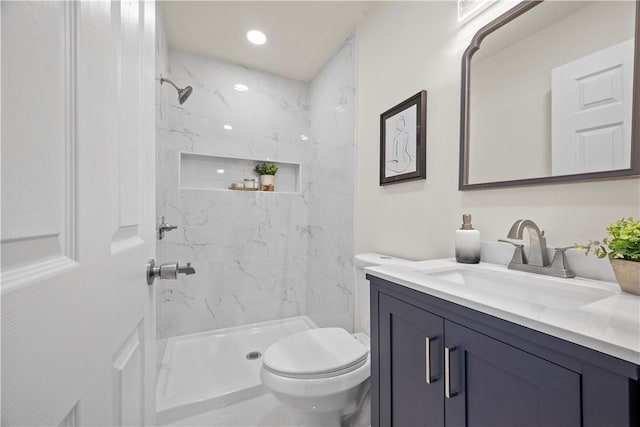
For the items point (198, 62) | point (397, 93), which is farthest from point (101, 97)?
point (198, 62)

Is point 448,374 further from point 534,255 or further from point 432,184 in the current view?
point 432,184

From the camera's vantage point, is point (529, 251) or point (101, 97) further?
point (529, 251)

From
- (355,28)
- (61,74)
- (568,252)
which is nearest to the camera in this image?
(61,74)

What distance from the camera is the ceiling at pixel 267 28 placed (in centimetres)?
167

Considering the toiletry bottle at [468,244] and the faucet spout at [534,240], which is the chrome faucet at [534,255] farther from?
the toiletry bottle at [468,244]

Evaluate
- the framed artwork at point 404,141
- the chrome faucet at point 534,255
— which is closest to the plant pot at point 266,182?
the framed artwork at point 404,141

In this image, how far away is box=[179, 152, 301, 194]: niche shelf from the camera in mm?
2252

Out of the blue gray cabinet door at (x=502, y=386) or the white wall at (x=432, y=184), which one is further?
the white wall at (x=432, y=184)

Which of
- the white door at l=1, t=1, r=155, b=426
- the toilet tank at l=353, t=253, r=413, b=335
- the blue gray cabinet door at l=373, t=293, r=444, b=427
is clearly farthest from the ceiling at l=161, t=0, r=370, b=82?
the blue gray cabinet door at l=373, t=293, r=444, b=427

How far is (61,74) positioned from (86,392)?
1.34 feet

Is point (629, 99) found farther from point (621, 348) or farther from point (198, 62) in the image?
point (198, 62)

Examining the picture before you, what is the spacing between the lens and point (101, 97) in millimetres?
415

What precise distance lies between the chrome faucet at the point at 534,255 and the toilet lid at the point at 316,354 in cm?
75

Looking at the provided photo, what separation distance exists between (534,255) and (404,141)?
800 millimetres
